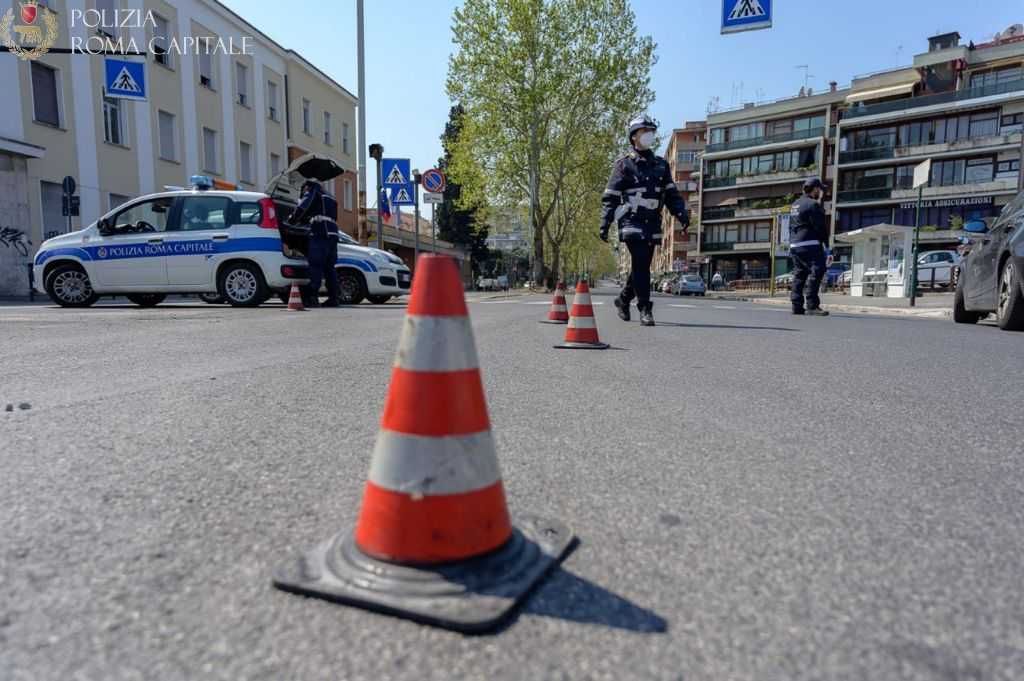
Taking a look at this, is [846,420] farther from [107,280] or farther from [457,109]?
[457,109]

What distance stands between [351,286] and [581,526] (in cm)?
1103

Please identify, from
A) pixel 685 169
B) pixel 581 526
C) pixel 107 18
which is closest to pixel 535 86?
pixel 107 18

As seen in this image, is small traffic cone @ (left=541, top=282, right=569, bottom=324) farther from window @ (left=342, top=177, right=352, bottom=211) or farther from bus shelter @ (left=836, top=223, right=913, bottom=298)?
window @ (left=342, top=177, right=352, bottom=211)

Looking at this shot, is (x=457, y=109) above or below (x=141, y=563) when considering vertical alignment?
above

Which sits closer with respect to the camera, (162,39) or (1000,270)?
(1000,270)

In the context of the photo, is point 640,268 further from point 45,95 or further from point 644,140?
point 45,95

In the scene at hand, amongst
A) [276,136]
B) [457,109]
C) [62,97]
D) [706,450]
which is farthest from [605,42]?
[706,450]

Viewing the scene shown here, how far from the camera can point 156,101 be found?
22.3m

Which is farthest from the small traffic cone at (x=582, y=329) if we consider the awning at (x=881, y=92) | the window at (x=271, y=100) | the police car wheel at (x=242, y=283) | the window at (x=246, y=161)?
the awning at (x=881, y=92)

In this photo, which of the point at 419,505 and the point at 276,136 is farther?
the point at 276,136

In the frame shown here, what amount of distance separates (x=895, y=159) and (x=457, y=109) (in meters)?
36.0

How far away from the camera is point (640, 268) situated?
7.63m

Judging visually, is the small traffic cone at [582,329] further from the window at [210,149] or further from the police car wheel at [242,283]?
the window at [210,149]

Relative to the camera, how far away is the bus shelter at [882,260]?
24.5 metres
